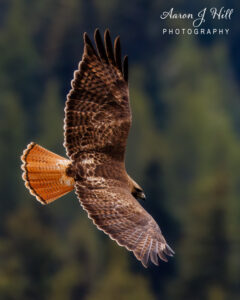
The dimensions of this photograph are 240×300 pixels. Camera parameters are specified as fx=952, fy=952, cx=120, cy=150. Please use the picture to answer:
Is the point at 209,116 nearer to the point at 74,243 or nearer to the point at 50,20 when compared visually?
the point at 50,20

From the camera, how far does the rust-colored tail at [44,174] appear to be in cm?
1097

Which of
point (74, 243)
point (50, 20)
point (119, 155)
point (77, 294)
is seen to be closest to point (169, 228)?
point (74, 243)

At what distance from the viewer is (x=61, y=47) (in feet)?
220

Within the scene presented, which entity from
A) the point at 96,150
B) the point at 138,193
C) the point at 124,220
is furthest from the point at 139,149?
the point at 124,220

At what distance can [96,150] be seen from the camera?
11.3m

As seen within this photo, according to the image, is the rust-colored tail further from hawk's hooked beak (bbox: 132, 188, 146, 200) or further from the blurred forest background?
the blurred forest background

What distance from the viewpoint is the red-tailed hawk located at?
10.8m

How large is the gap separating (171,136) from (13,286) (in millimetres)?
29929

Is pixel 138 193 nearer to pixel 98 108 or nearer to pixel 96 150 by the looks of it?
pixel 96 150

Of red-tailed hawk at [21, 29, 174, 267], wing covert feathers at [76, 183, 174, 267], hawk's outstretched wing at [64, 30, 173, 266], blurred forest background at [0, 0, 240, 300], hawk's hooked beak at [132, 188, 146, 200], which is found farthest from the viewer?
blurred forest background at [0, 0, 240, 300]

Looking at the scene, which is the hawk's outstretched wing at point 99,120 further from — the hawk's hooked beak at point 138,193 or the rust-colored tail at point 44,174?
the hawk's hooked beak at point 138,193

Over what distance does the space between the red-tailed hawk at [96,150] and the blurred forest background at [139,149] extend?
2115 centimetres

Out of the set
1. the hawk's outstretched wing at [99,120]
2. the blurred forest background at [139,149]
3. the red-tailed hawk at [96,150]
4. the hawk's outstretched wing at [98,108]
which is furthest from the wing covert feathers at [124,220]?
the blurred forest background at [139,149]

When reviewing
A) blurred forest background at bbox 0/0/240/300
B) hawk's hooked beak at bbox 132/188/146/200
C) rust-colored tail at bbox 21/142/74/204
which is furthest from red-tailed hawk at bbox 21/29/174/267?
blurred forest background at bbox 0/0/240/300
